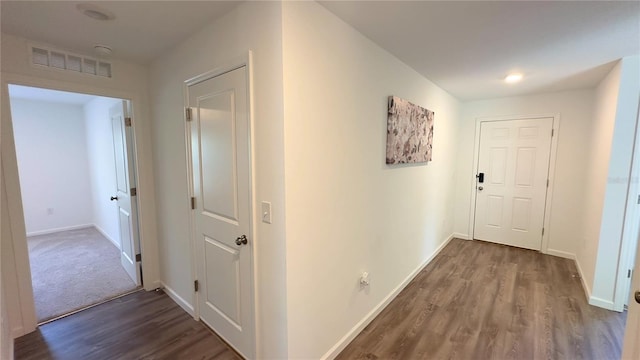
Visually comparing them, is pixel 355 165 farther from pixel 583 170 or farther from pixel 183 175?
pixel 583 170

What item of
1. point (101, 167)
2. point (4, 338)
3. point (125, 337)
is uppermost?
point (101, 167)

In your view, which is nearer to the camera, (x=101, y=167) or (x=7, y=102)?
(x=7, y=102)

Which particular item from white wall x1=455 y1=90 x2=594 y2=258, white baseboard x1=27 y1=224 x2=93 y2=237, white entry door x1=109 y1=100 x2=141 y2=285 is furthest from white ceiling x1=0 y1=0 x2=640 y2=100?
white baseboard x1=27 y1=224 x2=93 y2=237

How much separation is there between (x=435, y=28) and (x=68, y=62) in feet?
9.64

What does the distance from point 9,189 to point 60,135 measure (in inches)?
148

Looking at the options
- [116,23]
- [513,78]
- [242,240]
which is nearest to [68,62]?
[116,23]

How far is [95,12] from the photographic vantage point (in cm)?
164

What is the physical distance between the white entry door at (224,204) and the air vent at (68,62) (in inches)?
40.7

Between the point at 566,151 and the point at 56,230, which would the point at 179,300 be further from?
the point at 566,151

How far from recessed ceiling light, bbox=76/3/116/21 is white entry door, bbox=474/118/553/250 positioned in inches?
183

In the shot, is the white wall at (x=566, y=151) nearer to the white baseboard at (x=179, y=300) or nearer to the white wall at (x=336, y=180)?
the white wall at (x=336, y=180)

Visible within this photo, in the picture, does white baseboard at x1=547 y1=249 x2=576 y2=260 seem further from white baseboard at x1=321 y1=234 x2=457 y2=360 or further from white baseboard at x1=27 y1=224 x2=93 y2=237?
white baseboard at x1=27 y1=224 x2=93 y2=237

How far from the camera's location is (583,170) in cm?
347

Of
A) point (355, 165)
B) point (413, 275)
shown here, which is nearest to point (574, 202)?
point (413, 275)
